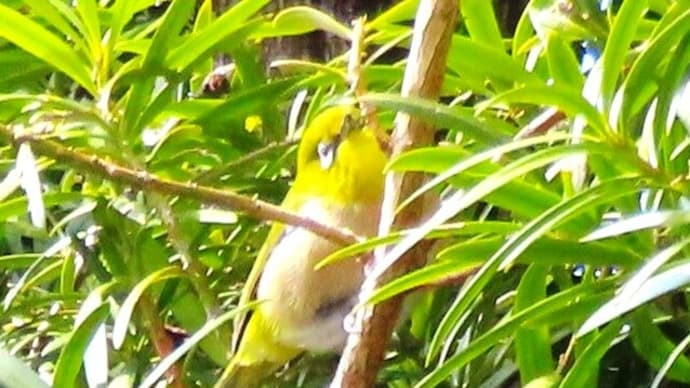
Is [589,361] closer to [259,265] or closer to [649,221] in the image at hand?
[649,221]

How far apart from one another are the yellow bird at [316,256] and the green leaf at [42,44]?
17cm

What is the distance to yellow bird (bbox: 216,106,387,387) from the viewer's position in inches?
38.3

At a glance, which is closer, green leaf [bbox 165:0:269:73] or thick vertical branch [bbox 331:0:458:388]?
thick vertical branch [bbox 331:0:458:388]

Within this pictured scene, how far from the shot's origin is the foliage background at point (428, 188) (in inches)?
24.2

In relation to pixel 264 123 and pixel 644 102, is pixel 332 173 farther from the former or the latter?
pixel 644 102

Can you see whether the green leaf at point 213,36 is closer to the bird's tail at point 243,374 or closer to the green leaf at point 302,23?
the green leaf at point 302,23

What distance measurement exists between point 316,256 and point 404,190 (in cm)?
31

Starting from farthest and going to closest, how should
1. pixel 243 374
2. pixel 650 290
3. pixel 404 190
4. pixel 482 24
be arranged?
pixel 243 374, pixel 482 24, pixel 404 190, pixel 650 290

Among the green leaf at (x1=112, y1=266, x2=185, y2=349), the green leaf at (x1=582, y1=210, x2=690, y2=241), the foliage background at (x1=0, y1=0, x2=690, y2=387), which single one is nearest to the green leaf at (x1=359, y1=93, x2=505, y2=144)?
the foliage background at (x1=0, y1=0, x2=690, y2=387)

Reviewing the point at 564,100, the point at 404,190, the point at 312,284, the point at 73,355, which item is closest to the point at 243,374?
the point at 312,284

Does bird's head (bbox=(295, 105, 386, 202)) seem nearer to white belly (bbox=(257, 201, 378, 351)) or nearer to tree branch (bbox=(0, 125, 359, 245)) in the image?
white belly (bbox=(257, 201, 378, 351))

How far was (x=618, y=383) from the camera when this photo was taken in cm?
82

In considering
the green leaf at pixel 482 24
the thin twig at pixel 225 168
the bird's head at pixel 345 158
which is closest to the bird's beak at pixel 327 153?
the bird's head at pixel 345 158

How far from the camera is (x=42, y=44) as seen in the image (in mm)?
831
